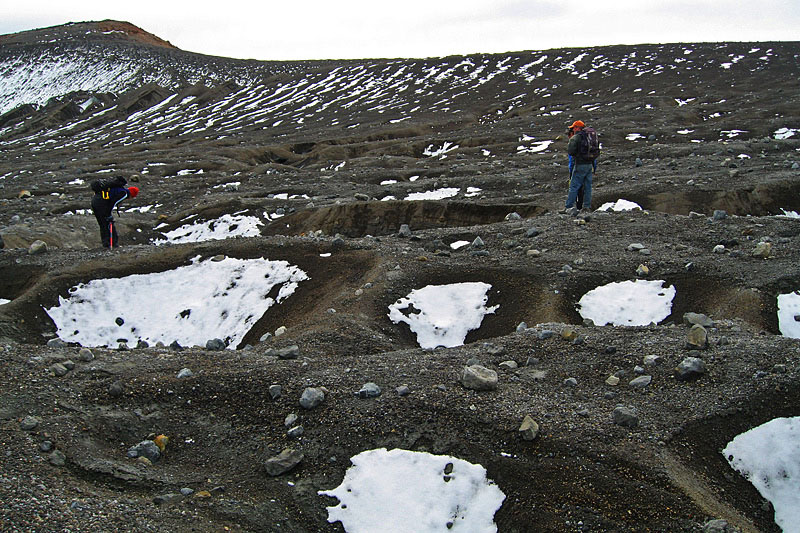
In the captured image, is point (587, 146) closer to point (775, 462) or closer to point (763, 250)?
point (763, 250)

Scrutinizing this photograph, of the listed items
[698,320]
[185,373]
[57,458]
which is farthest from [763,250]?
[57,458]

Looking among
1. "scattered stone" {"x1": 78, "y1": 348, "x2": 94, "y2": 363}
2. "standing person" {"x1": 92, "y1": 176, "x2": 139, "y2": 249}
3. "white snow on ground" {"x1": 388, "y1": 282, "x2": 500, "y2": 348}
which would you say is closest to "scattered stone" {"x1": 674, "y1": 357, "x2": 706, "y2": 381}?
"white snow on ground" {"x1": 388, "y1": 282, "x2": 500, "y2": 348}

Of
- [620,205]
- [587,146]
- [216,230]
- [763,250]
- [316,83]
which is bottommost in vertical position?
[216,230]

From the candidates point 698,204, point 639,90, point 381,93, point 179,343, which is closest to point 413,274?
point 179,343

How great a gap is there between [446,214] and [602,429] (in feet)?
40.4

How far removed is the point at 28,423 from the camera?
18.1ft

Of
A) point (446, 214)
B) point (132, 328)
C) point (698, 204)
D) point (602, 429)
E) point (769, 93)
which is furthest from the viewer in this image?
point (769, 93)

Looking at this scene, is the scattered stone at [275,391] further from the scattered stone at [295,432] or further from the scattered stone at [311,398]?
the scattered stone at [295,432]

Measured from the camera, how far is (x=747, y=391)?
5.88m

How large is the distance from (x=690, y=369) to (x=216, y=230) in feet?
48.3

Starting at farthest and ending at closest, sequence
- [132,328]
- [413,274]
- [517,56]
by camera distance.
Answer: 1. [517,56]
2. [132,328]
3. [413,274]

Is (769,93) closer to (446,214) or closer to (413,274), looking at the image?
(446,214)

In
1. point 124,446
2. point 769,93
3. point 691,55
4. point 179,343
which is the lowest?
point 179,343

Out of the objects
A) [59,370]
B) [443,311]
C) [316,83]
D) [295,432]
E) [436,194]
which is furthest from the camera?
[316,83]
